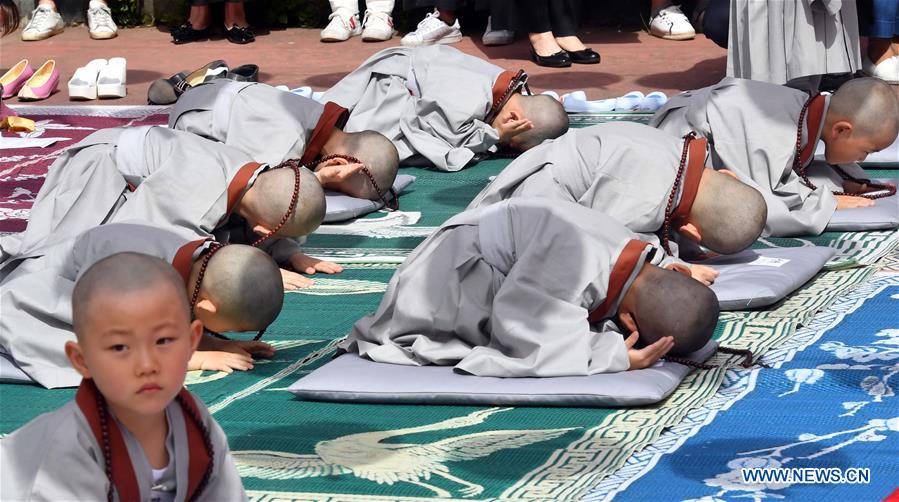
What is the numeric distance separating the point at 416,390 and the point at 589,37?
6.23 metres

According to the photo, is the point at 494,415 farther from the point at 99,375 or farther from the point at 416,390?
the point at 99,375

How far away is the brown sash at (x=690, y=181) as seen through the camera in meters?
4.38

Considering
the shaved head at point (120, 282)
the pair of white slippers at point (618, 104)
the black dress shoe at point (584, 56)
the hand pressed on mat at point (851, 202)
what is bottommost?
the black dress shoe at point (584, 56)

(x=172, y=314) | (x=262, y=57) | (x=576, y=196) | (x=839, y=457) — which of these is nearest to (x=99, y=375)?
(x=172, y=314)

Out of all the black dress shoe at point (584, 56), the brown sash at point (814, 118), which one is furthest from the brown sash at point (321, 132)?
the black dress shoe at point (584, 56)

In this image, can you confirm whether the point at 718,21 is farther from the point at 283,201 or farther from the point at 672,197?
the point at 283,201

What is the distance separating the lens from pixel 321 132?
5590 millimetres

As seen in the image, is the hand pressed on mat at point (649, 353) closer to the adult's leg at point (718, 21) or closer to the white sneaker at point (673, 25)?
the adult's leg at point (718, 21)

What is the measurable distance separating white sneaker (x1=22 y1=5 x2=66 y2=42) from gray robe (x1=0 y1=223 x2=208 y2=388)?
6.28 meters

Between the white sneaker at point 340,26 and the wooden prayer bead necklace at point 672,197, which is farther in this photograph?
the white sneaker at point 340,26

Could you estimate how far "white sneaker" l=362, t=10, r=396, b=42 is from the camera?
30.9 ft

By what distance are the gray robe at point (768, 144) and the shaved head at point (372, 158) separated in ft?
3.92

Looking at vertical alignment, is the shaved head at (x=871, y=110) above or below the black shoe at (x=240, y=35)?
above

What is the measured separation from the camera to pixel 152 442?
2.34 meters
